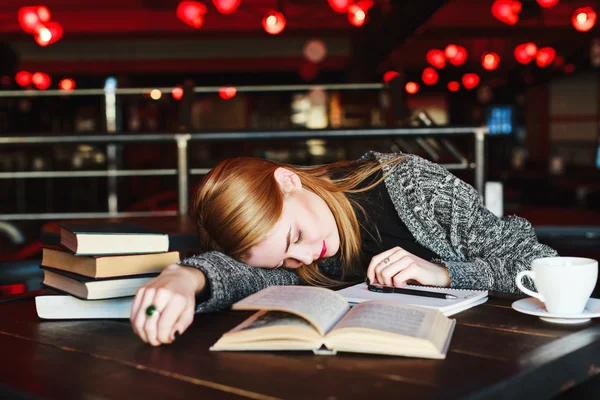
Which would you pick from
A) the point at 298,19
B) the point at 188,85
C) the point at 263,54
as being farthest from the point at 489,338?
the point at 263,54

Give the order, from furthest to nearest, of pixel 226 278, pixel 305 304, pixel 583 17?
pixel 583 17 < pixel 226 278 < pixel 305 304

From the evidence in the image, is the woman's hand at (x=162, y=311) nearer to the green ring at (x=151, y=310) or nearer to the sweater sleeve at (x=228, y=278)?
the green ring at (x=151, y=310)

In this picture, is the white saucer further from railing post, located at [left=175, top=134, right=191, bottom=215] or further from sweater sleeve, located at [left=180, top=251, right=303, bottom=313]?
railing post, located at [left=175, top=134, right=191, bottom=215]

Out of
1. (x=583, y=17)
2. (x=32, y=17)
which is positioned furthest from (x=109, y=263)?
(x=583, y=17)

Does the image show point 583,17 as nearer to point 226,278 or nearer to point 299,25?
point 299,25

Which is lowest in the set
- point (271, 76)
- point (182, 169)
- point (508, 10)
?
point (182, 169)

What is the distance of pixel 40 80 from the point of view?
10.3 m

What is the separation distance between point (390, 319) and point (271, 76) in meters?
11.6

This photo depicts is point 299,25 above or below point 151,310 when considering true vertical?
above

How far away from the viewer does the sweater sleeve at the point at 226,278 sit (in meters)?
1.05

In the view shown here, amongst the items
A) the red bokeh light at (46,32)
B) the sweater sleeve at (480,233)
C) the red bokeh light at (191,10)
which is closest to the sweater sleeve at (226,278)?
the sweater sleeve at (480,233)

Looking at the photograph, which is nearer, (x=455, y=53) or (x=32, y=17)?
(x=32, y=17)

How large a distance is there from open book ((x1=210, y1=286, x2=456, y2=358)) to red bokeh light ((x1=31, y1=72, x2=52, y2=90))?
10.4 meters

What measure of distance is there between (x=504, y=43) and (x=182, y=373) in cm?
1237
